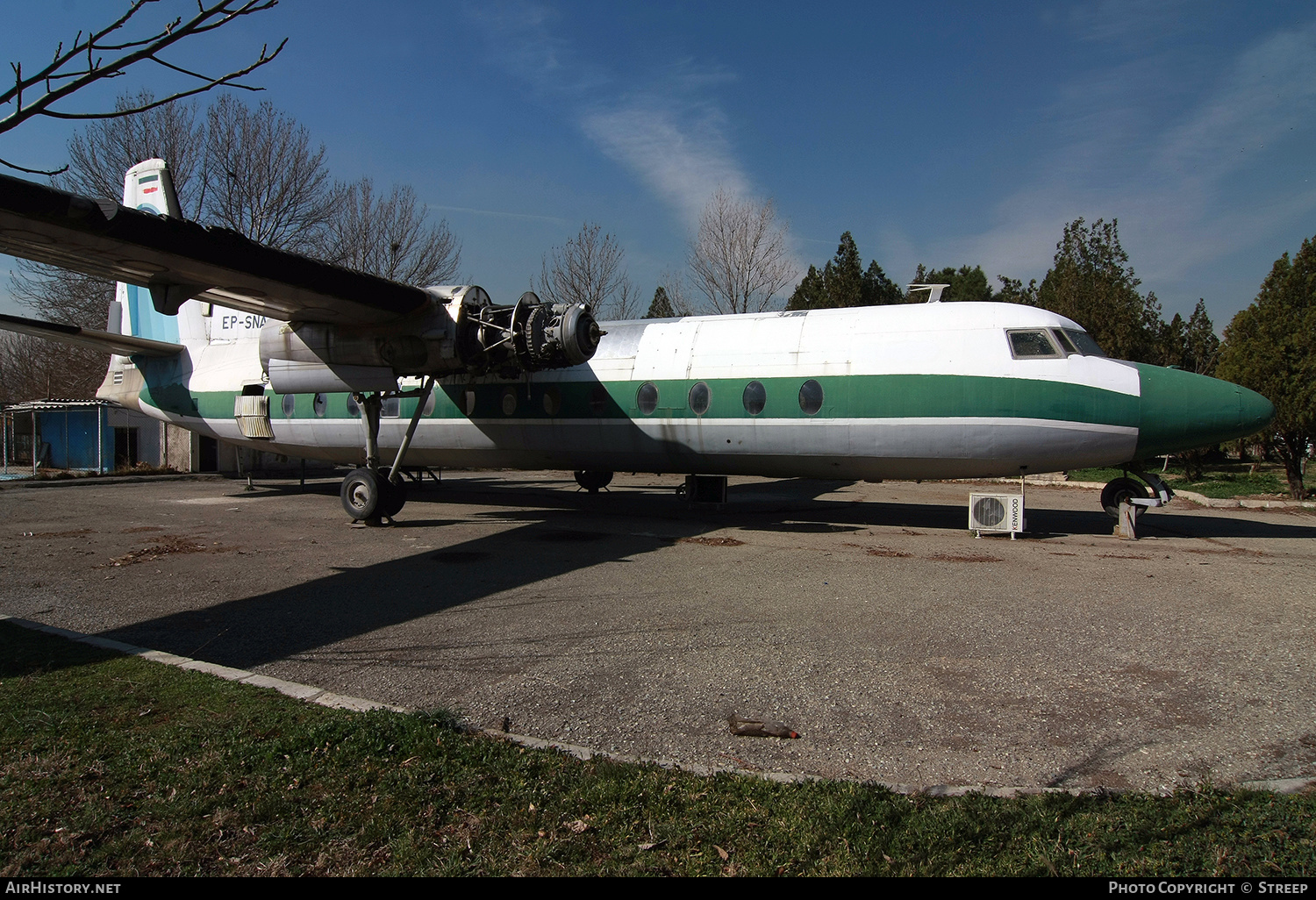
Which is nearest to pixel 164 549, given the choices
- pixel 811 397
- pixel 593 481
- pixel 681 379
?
pixel 681 379

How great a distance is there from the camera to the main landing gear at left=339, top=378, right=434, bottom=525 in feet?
42.9

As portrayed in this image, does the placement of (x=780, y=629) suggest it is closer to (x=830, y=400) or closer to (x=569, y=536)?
(x=830, y=400)

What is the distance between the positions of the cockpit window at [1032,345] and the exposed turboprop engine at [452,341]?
6460mm

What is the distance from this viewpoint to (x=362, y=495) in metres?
13.3

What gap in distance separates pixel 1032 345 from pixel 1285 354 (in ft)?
56.8

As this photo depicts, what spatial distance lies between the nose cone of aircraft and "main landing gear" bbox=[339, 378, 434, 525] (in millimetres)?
11276

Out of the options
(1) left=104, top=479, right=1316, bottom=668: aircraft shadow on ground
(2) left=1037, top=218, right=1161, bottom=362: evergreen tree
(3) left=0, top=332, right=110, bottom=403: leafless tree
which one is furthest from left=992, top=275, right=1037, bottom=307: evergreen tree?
(3) left=0, top=332, right=110, bottom=403: leafless tree

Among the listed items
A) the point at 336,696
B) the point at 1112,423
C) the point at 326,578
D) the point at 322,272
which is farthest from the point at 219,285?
the point at 1112,423

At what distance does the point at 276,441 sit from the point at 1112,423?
16318 millimetres

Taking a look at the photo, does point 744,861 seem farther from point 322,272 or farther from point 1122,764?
point 322,272

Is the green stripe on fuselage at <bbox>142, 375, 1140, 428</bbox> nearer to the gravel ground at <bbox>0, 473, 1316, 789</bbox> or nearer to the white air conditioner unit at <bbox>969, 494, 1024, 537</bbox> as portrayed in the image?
the white air conditioner unit at <bbox>969, 494, 1024, 537</bbox>

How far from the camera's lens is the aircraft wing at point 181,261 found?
22.9ft

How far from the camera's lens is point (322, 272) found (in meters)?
10.0

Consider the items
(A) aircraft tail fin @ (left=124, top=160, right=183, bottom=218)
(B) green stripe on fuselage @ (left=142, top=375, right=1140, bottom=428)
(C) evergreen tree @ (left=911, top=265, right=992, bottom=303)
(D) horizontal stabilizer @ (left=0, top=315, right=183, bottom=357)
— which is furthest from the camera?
(C) evergreen tree @ (left=911, top=265, right=992, bottom=303)
